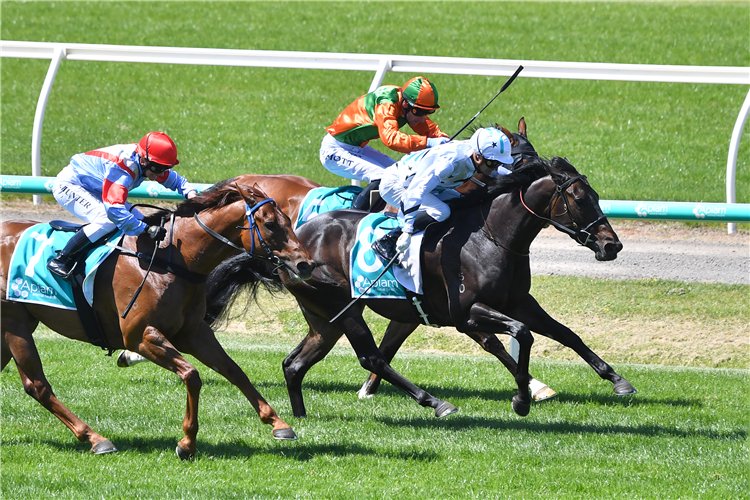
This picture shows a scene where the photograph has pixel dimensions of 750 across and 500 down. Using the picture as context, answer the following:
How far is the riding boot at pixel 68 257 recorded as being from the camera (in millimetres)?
5734

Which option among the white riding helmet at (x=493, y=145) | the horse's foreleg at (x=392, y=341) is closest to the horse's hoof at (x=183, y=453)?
the horse's foreleg at (x=392, y=341)

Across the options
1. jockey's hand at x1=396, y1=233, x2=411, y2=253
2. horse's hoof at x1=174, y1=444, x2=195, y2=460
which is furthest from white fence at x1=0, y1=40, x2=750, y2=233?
horse's hoof at x1=174, y1=444, x2=195, y2=460

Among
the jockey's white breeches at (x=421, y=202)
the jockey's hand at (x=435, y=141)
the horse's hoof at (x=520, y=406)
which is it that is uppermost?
the jockey's hand at (x=435, y=141)

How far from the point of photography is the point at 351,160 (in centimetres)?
830

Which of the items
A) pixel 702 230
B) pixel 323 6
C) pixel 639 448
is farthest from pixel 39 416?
pixel 323 6

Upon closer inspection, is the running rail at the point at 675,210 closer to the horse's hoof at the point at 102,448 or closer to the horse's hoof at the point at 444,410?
the horse's hoof at the point at 444,410

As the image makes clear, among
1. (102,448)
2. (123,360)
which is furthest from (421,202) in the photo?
(123,360)

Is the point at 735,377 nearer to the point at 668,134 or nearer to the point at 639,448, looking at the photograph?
the point at 639,448

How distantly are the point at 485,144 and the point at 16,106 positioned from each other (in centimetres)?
1179

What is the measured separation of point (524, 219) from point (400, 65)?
377 centimetres

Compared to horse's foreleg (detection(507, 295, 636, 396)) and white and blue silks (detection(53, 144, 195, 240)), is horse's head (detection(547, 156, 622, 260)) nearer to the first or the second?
horse's foreleg (detection(507, 295, 636, 396))

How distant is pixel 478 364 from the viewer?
8.68 metres

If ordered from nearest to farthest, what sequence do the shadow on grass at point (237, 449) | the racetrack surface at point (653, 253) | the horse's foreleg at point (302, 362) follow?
the shadow on grass at point (237, 449) → the horse's foreleg at point (302, 362) → the racetrack surface at point (653, 253)

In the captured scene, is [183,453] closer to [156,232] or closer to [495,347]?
[156,232]
